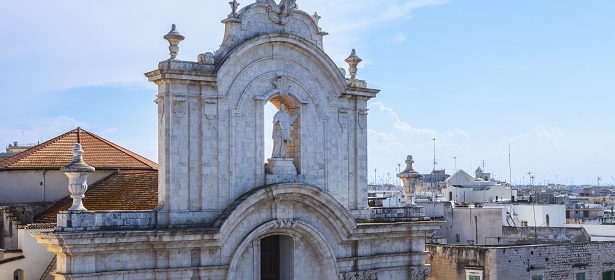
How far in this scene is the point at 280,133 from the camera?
1080 inches

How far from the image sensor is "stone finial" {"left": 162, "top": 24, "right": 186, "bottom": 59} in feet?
82.7

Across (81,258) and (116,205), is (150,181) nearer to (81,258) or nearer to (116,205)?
(116,205)

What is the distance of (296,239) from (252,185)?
2349 millimetres

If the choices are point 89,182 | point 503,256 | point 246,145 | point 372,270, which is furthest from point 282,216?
point 503,256

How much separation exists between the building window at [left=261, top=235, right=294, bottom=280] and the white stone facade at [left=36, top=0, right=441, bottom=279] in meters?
0.05

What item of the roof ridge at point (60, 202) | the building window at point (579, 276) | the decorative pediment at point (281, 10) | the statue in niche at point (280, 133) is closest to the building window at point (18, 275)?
the roof ridge at point (60, 202)

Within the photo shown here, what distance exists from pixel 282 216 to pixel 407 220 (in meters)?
5.78

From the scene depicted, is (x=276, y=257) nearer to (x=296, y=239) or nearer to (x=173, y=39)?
(x=296, y=239)

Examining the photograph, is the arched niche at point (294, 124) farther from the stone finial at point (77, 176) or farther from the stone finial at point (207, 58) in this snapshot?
the stone finial at point (77, 176)

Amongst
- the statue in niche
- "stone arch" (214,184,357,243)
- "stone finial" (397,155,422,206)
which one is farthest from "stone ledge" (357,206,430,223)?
the statue in niche

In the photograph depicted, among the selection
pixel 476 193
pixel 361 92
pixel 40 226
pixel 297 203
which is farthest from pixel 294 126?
pixel 476 193

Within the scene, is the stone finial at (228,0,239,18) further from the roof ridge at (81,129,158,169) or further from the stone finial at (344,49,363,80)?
the roof ridge at (81,129,158,169)

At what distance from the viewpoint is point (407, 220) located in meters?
31.0

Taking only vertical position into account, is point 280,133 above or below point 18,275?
above
